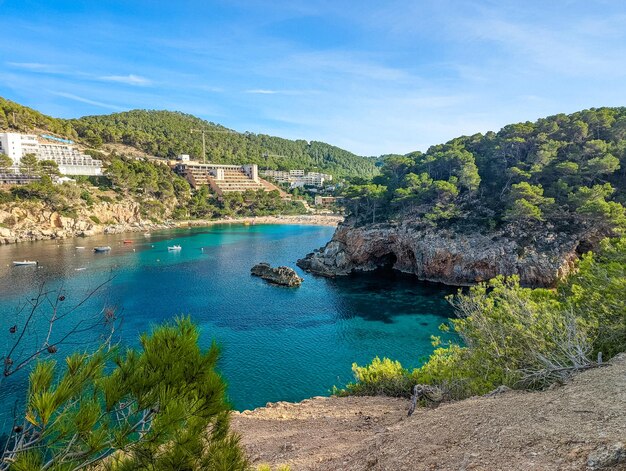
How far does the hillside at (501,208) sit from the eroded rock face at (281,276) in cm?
484

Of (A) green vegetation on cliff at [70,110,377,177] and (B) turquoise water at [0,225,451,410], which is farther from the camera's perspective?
(A) green vegetation on cliff at [70,110,377,177]

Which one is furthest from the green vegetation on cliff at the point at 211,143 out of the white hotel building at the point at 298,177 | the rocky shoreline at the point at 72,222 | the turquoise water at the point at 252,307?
the turquoise water at the point at 252,307

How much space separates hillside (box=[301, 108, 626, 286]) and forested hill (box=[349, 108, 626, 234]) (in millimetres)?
99

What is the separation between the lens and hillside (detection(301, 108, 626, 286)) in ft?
94.7

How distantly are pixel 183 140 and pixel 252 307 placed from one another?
10039 cm

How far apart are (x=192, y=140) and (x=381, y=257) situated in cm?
9720

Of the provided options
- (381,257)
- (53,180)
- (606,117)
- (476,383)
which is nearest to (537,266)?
(381,257)

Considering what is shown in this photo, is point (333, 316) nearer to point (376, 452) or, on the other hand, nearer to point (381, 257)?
point (381, 257)

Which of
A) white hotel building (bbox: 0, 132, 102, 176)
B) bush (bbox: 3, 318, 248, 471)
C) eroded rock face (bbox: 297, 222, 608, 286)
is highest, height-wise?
white hotel building (bbox: 0, 132, 102, 176)

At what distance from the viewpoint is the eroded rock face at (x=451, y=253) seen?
93.6 ft

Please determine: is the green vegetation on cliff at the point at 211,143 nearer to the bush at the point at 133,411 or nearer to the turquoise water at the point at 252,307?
the turquoise water at the point at 252,307

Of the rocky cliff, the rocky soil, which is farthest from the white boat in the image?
the rocky soil

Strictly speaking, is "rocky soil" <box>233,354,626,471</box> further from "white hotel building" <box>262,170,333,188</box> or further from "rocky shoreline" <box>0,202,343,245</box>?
"white hotel building" <box>262,170,333,188</box>

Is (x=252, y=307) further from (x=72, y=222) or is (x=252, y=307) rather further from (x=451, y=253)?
(x=72, y=222)
